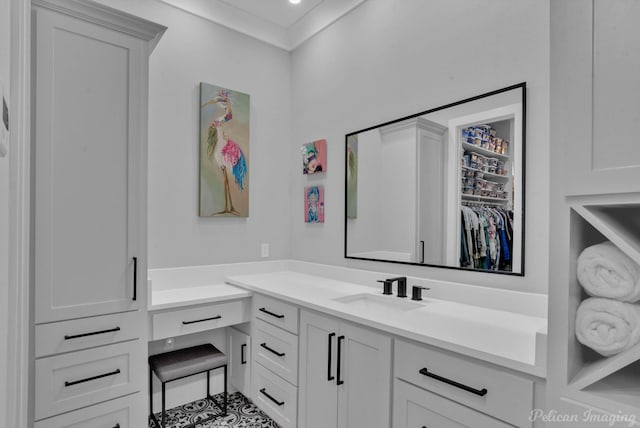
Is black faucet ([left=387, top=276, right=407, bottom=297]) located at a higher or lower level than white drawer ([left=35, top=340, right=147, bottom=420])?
higher

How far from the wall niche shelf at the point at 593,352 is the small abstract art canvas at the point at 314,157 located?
1.98m

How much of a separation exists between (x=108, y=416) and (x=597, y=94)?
2.32 metres

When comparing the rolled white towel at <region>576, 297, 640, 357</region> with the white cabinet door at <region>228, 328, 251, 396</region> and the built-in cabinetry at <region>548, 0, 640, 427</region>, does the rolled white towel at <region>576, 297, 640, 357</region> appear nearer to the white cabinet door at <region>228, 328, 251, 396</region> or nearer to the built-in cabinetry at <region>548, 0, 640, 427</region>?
the built-in cabinetry at <region>548, 0, 640, 427</region>

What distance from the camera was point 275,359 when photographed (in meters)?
2.17

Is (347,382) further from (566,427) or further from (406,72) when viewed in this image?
(406,72)

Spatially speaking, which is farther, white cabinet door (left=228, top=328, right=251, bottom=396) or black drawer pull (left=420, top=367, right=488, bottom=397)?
white cabinet door (left=228, top=328, right=251, bottom=396)

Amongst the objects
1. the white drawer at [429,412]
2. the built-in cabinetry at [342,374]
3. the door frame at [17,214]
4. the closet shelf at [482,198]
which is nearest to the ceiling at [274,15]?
the closet shelf at [482,198]

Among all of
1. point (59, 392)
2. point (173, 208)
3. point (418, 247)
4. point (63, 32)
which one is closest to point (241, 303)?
point (173, 208)

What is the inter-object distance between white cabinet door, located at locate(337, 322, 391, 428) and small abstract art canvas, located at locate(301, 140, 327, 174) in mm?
1427

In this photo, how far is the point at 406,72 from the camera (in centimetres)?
223

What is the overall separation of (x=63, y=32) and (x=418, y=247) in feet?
6.83

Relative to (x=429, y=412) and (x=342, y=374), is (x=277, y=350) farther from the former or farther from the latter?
(x=429, y=412)

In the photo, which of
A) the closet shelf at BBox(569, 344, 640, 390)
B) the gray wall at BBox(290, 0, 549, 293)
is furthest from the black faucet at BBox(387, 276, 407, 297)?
the closet shelf at BBox(569, 344, 640, 390)

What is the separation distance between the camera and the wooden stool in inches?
80.7
